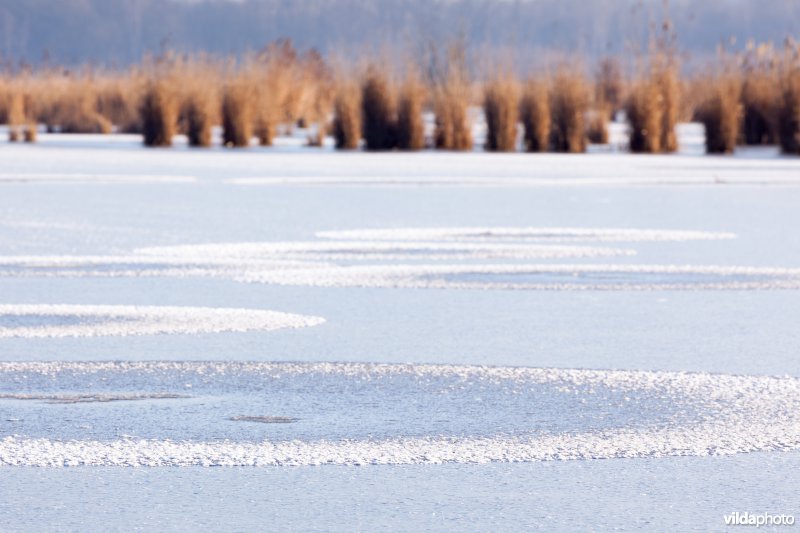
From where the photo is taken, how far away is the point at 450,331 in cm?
580

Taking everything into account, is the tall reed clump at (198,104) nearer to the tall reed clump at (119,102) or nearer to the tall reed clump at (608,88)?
the tall reed clump at (608,88)

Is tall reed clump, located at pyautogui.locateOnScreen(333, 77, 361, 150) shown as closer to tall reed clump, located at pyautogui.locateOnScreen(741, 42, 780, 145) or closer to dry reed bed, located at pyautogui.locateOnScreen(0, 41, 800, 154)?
dry reed bed, located at pyautogui.locateOnScreen(0, 41, 800, 154)

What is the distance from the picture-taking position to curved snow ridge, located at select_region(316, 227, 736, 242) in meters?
9.27

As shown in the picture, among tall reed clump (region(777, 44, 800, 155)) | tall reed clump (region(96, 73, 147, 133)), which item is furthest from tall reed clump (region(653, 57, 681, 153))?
tall reed clump (region(96, 73, 147, 133))

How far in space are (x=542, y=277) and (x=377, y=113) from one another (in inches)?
535

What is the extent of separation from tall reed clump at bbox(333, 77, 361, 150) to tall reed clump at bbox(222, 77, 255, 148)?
4.25 ft

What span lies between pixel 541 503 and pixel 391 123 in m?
17.7

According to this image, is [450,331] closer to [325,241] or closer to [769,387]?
[769,387]

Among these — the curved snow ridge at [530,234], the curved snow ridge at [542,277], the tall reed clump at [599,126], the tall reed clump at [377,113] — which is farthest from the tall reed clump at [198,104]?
the curved snow ridge at [542,277]

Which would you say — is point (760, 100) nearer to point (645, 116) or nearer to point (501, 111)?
point (645, 116)

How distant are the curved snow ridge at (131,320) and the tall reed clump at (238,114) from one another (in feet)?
50.7

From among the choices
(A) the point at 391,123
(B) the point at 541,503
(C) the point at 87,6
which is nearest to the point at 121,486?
(B) the point at 541,503

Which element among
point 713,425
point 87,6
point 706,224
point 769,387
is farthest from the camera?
point 87,6

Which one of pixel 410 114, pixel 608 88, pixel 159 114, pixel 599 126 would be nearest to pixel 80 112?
pixel 159 114
